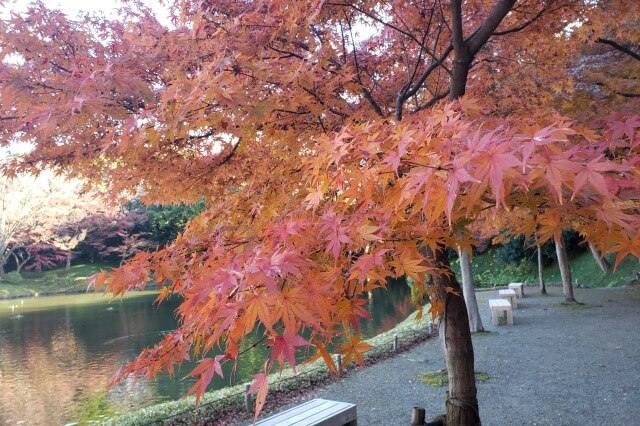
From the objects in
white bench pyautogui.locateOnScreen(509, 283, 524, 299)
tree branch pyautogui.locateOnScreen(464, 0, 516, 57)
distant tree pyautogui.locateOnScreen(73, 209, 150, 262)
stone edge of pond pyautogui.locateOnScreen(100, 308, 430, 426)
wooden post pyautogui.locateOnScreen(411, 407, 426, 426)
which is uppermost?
distant tree pyautogui.locateOnScreen(73, 209, 150, 262)

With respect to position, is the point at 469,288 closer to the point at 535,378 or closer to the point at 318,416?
the point at 535,378

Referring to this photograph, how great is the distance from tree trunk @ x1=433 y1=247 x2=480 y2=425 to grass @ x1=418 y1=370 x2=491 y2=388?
11.3ft

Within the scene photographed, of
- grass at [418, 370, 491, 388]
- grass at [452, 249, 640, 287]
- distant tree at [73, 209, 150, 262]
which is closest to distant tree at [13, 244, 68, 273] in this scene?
distant tree at [73, 209, 150, 262]

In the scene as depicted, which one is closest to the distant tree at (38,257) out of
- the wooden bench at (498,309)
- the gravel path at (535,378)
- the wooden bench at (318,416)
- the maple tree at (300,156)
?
the wooden bench at (498,309)

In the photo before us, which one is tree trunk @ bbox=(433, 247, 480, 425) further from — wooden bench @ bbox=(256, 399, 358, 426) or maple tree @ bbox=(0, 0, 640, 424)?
wooden bench @ bbox=(256, 399, 358, 426)

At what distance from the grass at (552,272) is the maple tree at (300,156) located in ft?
47.1

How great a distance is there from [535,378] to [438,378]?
1.34 m

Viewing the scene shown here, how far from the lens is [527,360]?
7.84 metres

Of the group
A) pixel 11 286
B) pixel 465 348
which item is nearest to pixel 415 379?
pixel 465 348

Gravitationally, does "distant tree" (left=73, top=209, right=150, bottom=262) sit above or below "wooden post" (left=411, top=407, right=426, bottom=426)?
above

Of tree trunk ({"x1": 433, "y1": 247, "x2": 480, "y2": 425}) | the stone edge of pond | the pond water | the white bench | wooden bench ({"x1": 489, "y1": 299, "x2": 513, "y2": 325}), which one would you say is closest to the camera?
tree trunk ({"x1": 433, "y1": 247, "x2": 480, "y2": 425})

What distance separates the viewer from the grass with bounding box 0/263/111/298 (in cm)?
2824

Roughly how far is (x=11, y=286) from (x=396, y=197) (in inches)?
1298

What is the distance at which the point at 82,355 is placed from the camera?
11984mm
